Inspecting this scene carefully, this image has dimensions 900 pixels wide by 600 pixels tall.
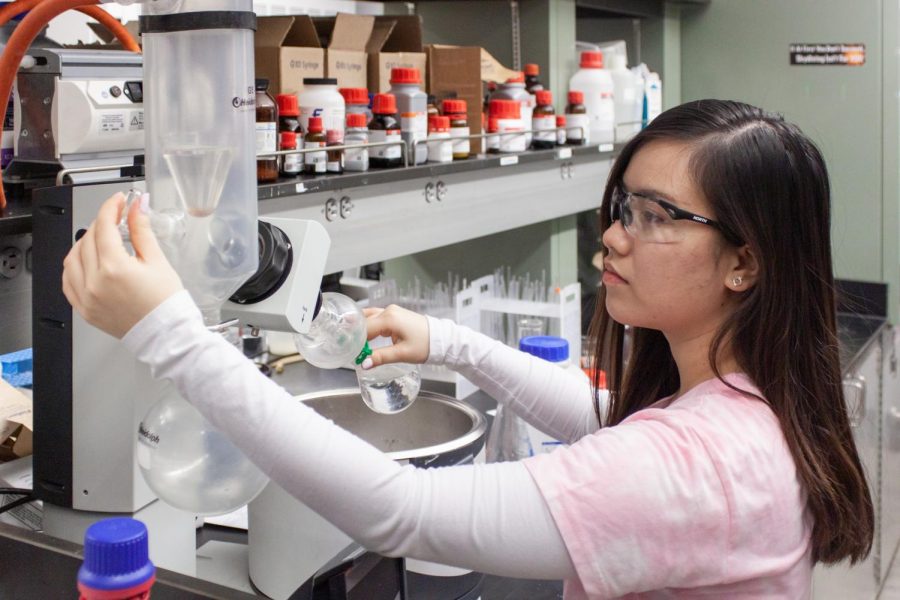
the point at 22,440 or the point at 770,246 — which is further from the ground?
the point at 770,246

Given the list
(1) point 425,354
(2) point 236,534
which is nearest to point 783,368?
(1) point 425,354

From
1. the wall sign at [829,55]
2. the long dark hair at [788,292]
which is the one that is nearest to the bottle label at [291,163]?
the long dark hair at [788,292]

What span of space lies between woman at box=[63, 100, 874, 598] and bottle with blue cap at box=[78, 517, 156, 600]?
13 cm

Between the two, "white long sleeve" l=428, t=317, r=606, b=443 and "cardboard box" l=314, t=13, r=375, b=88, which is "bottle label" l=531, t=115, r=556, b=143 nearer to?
"cardboard box" l=314, t=13, r=375, b=88

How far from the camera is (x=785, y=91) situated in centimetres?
372

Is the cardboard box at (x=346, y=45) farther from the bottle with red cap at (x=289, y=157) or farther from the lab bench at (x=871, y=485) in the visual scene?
the lab bench at (x=871, y=485)

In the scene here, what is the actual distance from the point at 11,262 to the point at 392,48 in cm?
129

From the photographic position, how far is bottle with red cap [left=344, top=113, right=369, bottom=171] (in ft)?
6.14

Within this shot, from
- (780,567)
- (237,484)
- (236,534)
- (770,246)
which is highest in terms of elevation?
(770,246)

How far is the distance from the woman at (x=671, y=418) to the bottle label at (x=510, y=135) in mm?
1110

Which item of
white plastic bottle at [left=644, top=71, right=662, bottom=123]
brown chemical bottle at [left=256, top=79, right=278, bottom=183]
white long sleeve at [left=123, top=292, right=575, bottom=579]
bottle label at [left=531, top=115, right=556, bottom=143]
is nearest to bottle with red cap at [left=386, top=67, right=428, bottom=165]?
brown chemical bottle at [left=256, top=79, right=278, bottom=183]

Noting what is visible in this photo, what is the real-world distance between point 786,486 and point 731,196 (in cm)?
32

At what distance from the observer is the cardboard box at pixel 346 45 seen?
81.6 inches

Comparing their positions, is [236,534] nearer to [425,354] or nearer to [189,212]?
[425,354]
